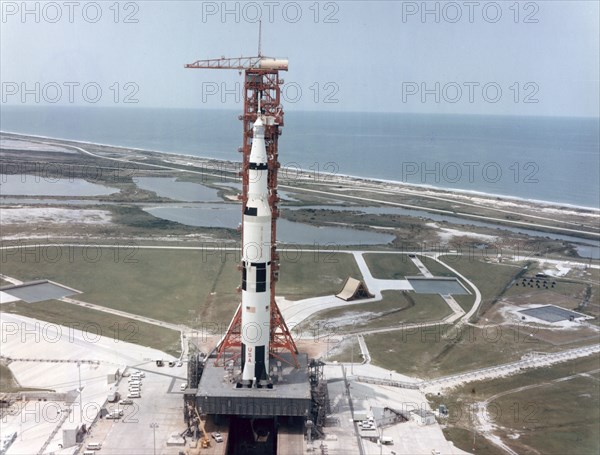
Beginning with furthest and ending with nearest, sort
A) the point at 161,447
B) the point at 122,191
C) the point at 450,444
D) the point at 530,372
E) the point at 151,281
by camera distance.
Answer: the point at 122,191 < the point at 151,281 < the point at 530,372 < the point at 450,444 < the point at 161,447

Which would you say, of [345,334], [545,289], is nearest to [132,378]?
[345,334]

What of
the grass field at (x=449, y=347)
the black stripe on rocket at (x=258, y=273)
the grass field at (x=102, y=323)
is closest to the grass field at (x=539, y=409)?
the grass field at (x=449, y=347)

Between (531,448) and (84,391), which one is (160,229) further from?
(531,448)

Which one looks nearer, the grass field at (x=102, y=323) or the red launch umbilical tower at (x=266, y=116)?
the red launch umbilical tower at (x=266, y=116)

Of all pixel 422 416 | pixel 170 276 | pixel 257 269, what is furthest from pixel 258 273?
pixel 170 276

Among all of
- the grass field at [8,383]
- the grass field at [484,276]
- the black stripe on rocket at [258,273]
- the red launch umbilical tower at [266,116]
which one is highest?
the red launch umbilical tower at [266,116]

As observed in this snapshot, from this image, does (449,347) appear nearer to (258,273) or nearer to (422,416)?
(422,416)

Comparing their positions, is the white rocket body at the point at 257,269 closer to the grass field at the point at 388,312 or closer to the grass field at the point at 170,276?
the grass field at the point at 170,276
